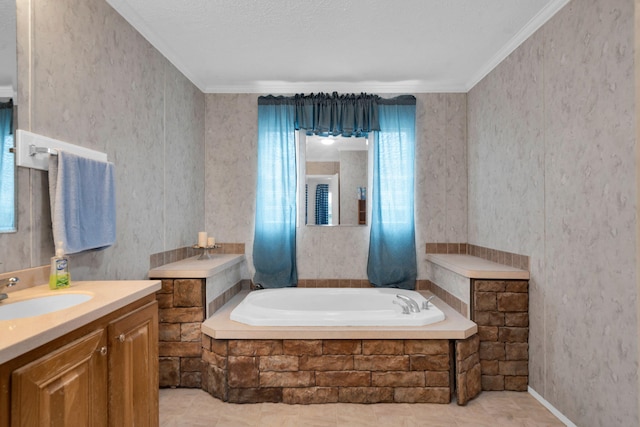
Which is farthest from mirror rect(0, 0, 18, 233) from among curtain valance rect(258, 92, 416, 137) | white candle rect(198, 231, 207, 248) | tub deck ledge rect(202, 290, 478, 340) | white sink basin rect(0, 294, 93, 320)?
curtain valance rect(258, 92, 416, 137)

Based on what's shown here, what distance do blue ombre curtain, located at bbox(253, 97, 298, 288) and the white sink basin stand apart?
198 cm

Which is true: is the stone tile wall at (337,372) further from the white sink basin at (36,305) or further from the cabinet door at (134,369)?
the white sink basin at (36,305)

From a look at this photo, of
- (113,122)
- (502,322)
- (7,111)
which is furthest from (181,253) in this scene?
(502,322)

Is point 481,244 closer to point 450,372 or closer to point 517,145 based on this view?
point 517,145

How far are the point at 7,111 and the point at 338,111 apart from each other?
2.49 meters

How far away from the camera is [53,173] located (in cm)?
156

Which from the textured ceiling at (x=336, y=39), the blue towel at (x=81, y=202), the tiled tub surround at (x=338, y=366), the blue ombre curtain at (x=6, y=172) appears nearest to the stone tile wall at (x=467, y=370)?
the tiled tub surround at (x=338, y=366)

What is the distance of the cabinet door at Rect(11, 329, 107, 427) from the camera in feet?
2.93

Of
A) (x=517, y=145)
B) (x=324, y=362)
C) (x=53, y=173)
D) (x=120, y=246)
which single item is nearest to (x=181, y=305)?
(x=120, y=246)

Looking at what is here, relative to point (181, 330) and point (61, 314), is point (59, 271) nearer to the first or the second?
point (61, 314)

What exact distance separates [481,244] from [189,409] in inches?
103

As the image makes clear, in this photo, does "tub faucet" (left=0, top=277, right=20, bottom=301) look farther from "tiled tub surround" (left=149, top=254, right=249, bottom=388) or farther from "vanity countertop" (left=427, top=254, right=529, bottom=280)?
"vanity countertop" (left=427, top=254, right=529, bottom=280)

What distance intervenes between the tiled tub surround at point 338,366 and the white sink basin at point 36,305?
1.05 meters

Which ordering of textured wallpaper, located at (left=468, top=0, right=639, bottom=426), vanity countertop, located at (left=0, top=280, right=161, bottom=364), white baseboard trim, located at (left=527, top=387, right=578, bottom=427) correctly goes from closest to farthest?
vanity countertop, located at (left=0, top=280, right=161, bottom=364), textured wallpaper, located at (left=468, top=0, right=639, bottom=426), white baseboard trim, located at (left=527, top=387, right=578, bottom=427)
